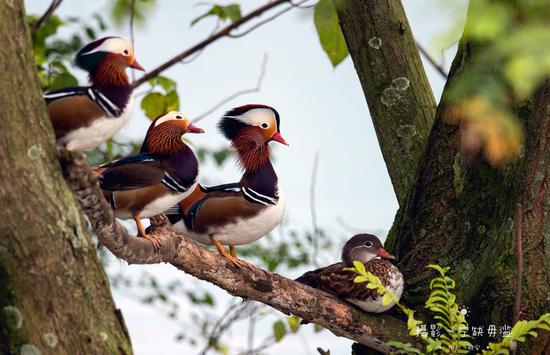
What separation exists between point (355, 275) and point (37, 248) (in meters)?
1.48

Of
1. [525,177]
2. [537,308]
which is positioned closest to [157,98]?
[525,177]

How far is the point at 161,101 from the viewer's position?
3.38m

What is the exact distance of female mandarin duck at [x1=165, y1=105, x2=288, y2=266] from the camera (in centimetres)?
283

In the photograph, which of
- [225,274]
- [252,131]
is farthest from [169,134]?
[225,274]

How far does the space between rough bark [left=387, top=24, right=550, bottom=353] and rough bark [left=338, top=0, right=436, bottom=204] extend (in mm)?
306

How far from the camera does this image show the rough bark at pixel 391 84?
3.66 metres

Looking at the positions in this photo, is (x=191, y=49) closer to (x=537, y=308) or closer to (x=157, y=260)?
(x=157, y=260)

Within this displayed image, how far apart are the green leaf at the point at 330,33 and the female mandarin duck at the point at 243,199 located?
0.93 meters

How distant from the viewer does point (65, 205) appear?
1985 mm

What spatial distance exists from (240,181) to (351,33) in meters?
1.10

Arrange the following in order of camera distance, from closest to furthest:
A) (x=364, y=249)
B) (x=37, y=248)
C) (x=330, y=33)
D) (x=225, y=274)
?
(x=37, y=248) → (x=225, y=274) → (x=364, y=249) → (x=330, y=33)

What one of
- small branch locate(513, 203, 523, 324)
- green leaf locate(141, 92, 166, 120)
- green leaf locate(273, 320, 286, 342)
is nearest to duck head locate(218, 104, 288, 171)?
green leaf locate(141, 92, 166, 120)

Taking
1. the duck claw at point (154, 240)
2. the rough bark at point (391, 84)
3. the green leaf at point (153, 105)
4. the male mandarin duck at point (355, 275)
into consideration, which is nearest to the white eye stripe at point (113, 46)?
the duck claw at point (154, 240)

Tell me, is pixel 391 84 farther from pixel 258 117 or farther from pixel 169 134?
pixel 169 134
